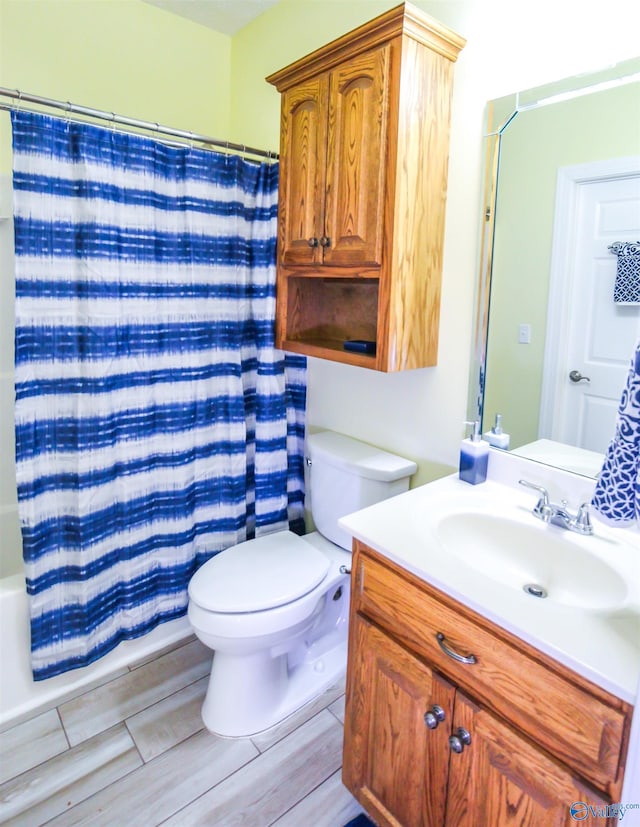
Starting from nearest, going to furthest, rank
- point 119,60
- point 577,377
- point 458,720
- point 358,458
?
point 458,720, point 577,377, point 358,458, point 119,60

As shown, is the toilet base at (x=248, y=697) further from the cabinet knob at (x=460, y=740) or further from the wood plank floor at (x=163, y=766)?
the cabinet knob at (x=460, y=740)

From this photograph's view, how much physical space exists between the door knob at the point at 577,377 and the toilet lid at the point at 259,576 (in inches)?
38.3

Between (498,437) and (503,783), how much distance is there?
0.86 m

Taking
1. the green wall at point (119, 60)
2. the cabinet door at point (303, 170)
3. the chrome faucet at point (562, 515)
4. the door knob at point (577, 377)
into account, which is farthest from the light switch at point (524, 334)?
the green wall at point (119, 60)

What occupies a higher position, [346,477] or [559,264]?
[559,264]

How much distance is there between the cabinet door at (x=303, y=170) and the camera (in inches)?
64.1

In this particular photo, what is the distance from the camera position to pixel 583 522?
48.4 inches

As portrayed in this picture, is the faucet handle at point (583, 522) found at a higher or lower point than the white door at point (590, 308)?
lower

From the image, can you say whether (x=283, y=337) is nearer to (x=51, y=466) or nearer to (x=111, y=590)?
(x=51, y=466)

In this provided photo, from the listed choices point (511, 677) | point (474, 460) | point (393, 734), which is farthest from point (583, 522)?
point (393, 734)

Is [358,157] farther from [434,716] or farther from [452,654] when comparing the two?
[434,716]

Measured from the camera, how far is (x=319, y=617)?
1.93 meters

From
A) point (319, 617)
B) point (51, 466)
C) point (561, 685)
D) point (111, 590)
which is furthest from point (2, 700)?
point (561, 685)

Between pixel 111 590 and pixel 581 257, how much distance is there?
182 cm
